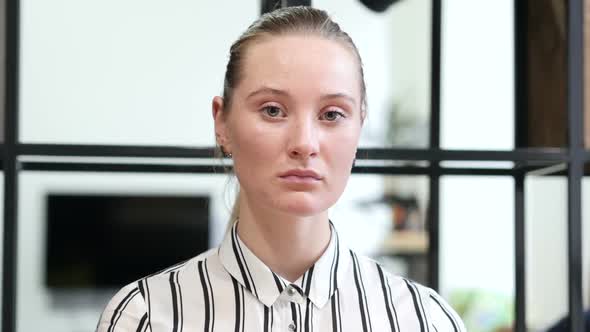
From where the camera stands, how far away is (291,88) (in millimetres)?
932

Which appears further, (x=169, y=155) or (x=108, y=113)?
(x=108, y=113)

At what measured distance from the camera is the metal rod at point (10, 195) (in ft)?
3.93

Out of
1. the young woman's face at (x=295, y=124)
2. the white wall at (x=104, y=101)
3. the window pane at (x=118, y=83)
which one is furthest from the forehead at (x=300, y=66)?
the window pane at (x=118, y=83)

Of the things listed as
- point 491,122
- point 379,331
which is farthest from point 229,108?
point 491,122

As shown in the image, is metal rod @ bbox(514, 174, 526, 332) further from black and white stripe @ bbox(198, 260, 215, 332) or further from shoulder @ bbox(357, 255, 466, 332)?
black and white stripe @ bbox(198, 260, 215, 332)

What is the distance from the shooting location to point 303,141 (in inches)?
35.7

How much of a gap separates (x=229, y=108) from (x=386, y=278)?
12.5 inches

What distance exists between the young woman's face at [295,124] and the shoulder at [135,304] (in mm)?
168

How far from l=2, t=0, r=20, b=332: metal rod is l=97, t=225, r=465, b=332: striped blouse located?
0.26 meters

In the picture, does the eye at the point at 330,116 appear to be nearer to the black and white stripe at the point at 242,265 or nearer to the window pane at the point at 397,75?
the black and white stripe at the point at 242,265

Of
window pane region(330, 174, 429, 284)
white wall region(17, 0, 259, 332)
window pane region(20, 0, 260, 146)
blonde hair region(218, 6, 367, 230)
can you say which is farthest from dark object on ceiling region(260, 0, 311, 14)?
window pane region(330, 174, 429, 284)

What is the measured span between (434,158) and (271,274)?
15.4 inches

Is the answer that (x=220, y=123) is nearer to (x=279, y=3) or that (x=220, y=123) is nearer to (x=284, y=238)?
(x=284, y=238)

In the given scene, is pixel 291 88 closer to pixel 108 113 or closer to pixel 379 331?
pixel 379 331
